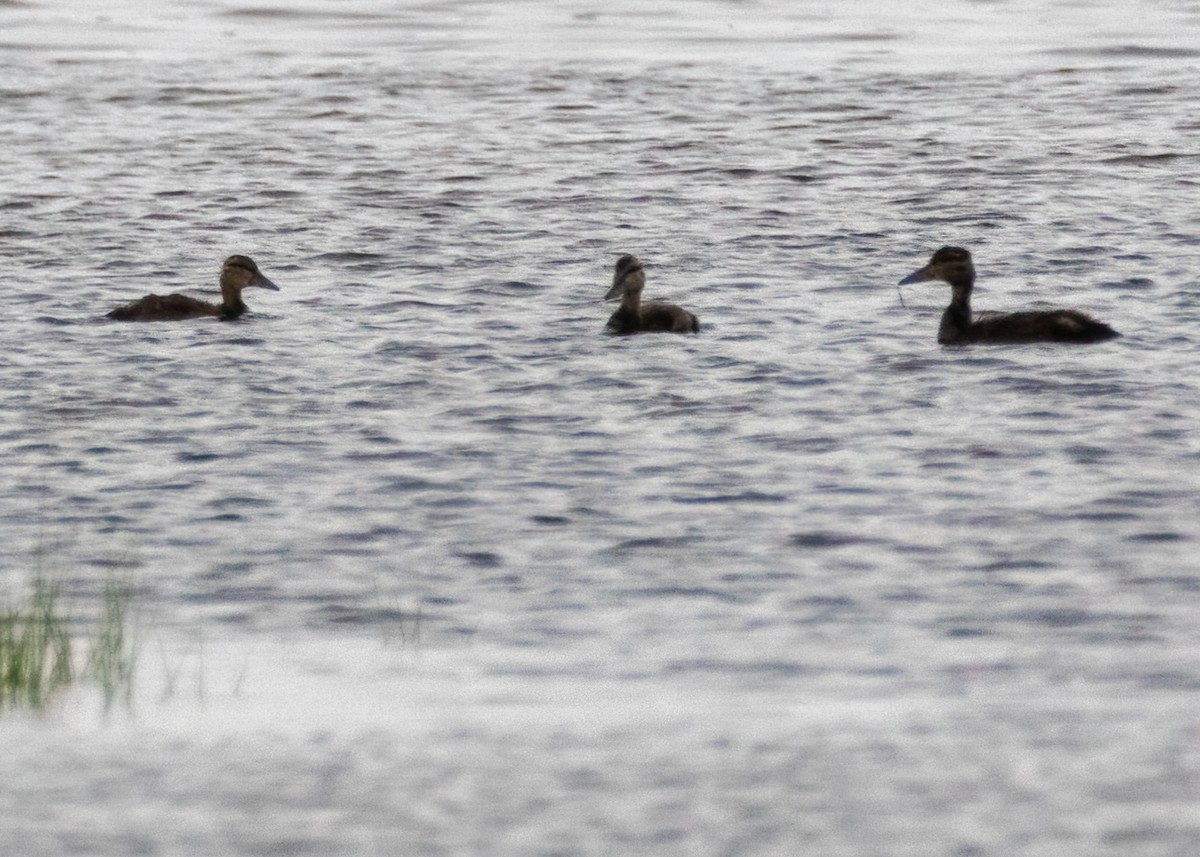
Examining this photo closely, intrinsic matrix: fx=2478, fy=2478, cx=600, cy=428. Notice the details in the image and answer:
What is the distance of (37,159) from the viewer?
75.6ft

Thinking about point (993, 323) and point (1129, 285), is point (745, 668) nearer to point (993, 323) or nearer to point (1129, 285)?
point (993, 323)

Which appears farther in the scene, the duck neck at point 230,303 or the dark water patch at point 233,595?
the duck neck at point 230,303

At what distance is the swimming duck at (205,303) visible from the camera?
15203 mm

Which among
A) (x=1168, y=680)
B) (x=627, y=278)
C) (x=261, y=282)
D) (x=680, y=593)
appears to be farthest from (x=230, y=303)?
(x=1168, y=680)

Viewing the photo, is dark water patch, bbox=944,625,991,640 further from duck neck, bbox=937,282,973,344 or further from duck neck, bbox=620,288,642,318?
duck neck, bbox=620,288,642,318

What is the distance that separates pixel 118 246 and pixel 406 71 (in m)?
12.2

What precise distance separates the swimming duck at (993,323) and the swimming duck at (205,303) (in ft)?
14.1

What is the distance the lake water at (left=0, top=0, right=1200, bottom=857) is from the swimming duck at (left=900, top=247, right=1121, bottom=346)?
20 cm

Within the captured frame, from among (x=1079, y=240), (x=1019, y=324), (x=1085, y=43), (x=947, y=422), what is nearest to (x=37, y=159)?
(x=1079, y=240)

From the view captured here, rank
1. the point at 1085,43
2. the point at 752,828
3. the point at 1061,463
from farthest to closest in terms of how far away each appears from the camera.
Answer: the point at 1085,43 < the point at 1061,463 < the point at 752,828

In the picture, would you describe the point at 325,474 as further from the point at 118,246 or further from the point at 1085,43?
the point at 1085,43

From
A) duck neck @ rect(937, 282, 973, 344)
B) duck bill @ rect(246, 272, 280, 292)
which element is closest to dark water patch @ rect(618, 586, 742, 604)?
duck neck @ rect(937, 282, 973, 344)

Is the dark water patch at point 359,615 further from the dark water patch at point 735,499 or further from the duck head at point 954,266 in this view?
the duck head at point 954,266

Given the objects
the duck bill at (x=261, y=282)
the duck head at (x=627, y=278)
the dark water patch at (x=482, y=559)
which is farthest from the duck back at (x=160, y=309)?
the dark water patch at (x=482, y=559)
